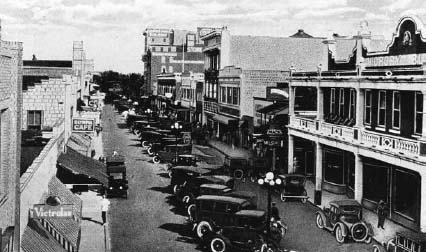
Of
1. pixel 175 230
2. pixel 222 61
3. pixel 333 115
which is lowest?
pixel 175 230

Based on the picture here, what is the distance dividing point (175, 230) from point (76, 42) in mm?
60514

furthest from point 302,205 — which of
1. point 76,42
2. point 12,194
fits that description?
point 76,42

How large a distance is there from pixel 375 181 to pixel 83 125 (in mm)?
17263

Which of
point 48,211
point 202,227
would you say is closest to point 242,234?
point 202,227

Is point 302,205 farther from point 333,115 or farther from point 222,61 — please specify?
point 222,61

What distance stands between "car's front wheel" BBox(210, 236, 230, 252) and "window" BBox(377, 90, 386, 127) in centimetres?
1191

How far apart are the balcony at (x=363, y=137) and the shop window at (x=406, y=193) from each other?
1.78m

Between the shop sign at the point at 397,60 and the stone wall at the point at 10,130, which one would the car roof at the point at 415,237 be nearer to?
the shop sign at the point at 397,60

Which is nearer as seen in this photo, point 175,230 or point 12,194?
point 12,194

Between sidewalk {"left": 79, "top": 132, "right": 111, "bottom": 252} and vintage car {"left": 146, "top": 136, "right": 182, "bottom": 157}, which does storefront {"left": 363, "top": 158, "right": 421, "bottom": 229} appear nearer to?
sidewalk {"left": 79, "top": 132, "right": 111, "bottom": 252}

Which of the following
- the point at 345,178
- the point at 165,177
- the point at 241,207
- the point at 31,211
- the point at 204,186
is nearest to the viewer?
the point at 31,211

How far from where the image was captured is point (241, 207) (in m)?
22.1

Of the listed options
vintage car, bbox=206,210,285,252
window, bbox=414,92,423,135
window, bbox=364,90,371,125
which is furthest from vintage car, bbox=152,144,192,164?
vintage car, bbox=206,210,285,252

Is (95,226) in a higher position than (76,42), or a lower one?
lower
